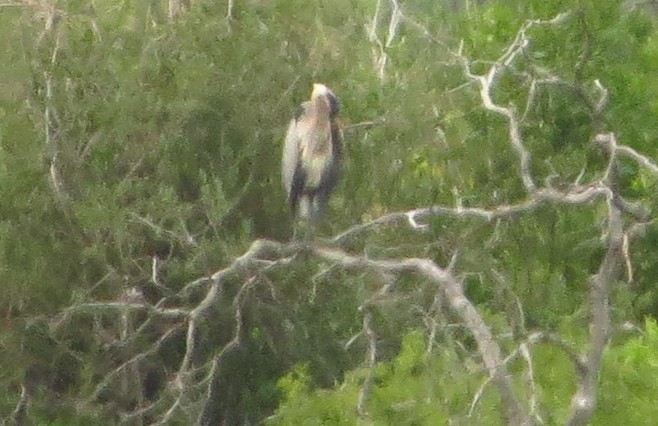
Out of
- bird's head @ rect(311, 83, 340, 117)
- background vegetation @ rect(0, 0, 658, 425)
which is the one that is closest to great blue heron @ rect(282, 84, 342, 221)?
bird's head @ rect(311, 83, 340, 117)

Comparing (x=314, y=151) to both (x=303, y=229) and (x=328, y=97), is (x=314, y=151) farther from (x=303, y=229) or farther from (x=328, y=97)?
(x=303, y=229)

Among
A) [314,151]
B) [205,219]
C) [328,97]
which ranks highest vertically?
[328,97]

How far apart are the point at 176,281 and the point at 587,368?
363 centimetres

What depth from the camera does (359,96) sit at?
309 inches

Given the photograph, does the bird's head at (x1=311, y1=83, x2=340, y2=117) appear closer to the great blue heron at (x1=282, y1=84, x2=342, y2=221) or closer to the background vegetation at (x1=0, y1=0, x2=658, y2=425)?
the great blue heron at (x1=282, y1=84, x2=342, y2=221)

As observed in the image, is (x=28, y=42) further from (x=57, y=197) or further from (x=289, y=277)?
(x=289, y=277)

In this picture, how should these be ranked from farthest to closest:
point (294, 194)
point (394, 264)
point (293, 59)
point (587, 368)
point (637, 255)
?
point (637, 255) < point (293, 59) < point (294, 194) < point (394, 264) < point (587, 368)

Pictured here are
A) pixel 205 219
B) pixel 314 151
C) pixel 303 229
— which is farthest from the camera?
pixel 205 219

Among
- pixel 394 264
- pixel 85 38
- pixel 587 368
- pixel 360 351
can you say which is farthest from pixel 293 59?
pixel 587 368

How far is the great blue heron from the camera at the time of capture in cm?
676

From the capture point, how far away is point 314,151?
22.3ft

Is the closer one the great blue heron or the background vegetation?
the great blue heron

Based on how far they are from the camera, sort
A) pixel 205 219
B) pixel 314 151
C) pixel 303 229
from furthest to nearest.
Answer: pixel 205 219
pixel 303 229
pixel 314 151

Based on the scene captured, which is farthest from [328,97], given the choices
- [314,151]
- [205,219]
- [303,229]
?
[205,219]
